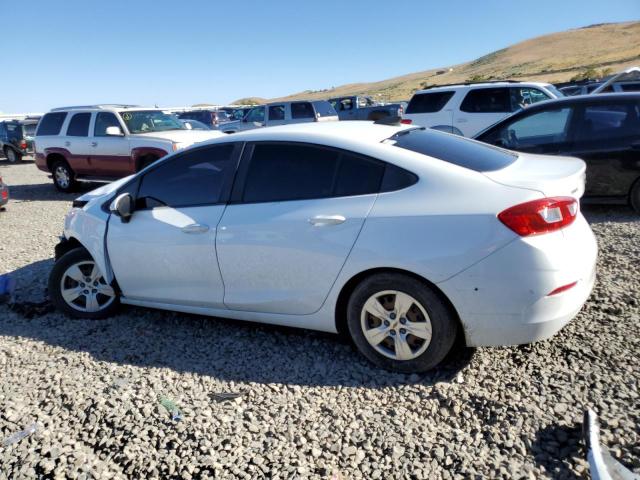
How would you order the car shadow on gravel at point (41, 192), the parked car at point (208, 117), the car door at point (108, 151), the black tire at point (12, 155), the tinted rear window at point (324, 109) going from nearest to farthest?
the car door at point (108, 151) → the car shadow on gravel at point (41, 192) → the tinted rear window at point (324, 109) → the black tire at point (12, 155) → the parked car at point (208, 117)

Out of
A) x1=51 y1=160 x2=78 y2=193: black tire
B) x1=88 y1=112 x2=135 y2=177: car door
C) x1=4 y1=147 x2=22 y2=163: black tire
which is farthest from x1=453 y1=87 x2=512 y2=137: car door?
x1=4 y1=147 x2=22 y2=163: black tire

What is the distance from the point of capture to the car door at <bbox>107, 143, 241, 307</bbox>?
143 inches

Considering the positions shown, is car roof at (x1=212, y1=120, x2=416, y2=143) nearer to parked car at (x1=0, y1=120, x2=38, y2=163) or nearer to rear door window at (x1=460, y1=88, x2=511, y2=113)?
rear door window at (x1=460, y1=88, x2=511, y2=113)

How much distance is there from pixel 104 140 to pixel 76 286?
7519mm

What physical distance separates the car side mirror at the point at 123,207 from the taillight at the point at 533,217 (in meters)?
2.75

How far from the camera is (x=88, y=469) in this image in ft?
8.34

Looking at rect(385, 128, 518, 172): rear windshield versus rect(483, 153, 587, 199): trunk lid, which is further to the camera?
rect(385, 128, 518, 172): rear windshield

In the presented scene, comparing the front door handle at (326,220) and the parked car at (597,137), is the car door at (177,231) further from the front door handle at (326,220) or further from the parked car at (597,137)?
the parked car at (597,137)

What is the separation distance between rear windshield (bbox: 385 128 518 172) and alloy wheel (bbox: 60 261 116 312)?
2795mm

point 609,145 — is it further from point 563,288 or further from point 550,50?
point 550,50

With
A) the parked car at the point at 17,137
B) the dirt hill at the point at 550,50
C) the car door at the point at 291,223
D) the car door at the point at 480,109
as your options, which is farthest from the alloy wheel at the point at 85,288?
the dirt hill at the point at 550,50

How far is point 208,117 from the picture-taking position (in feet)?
74.2

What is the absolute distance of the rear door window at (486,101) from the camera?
10.5 meters

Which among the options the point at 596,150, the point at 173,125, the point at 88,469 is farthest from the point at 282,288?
the point at 173,125
